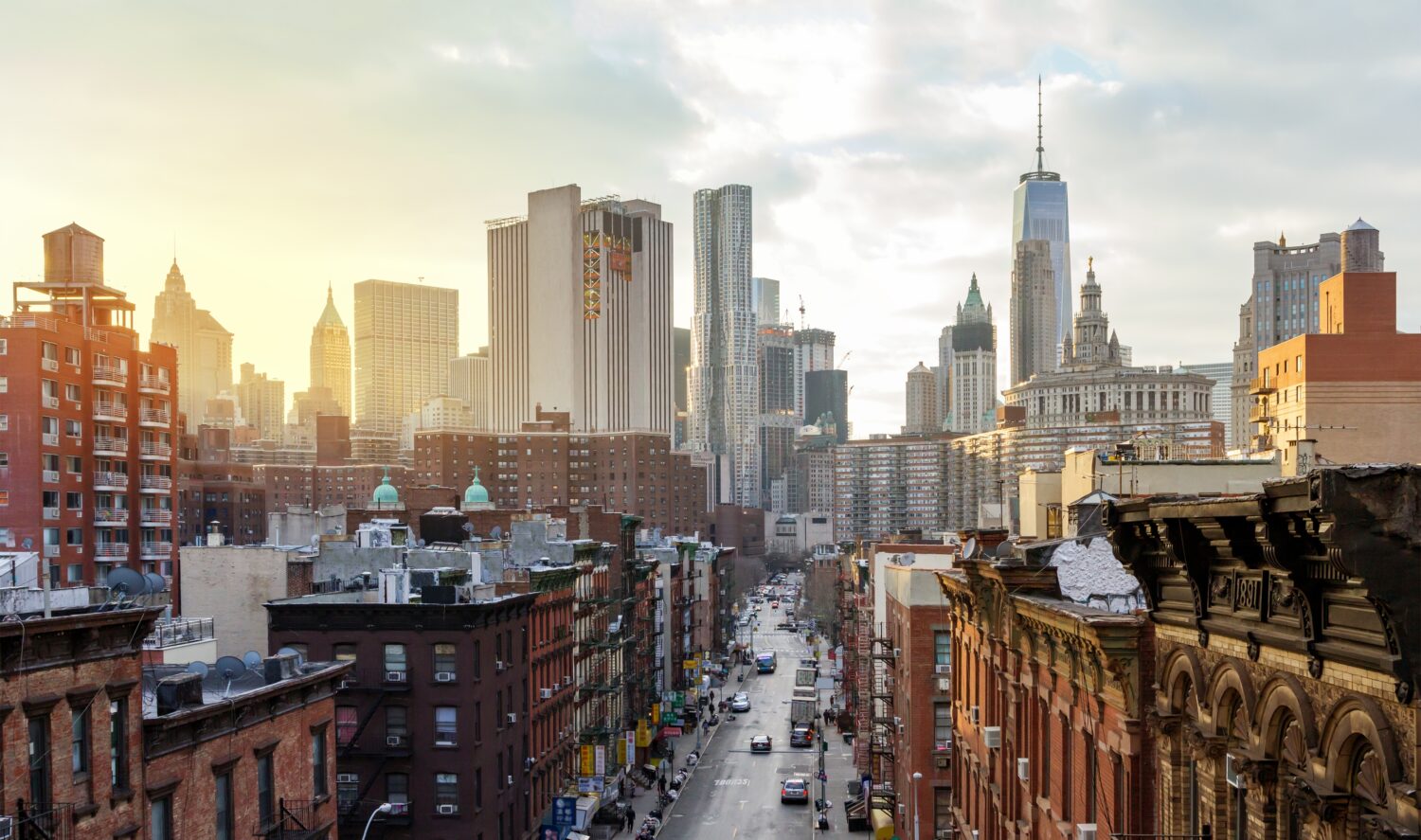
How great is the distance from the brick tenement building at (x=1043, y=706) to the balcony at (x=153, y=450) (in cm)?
6069

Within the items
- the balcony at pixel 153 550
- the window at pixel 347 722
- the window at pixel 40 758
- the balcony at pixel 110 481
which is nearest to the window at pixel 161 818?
the window at pixel 40 758

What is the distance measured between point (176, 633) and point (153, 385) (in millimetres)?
48195

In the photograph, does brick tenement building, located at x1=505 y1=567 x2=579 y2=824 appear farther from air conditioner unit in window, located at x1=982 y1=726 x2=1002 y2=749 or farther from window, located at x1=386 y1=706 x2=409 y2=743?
air conditioner unit in window, located at x1=982 y1=726 x2=1002 y2=749

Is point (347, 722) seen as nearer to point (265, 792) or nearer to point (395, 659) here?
point (395, 659)

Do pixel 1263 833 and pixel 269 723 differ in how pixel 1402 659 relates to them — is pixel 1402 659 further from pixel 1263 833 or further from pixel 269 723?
pixel 269 723

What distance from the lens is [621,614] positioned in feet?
302

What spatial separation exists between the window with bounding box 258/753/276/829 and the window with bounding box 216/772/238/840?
4.60ft

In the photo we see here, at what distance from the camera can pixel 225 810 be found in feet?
100

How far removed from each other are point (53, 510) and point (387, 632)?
36.3 metres

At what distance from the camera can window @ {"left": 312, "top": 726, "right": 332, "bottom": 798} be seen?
117 feet

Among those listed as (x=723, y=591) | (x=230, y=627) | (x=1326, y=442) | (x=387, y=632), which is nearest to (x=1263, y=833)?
(x=387, y=632)

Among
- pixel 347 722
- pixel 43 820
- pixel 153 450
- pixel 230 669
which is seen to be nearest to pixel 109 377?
pixel 153 450

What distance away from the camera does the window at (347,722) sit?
5138 cm

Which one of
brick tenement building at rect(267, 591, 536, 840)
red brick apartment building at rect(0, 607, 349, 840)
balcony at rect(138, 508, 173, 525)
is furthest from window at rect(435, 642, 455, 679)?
balcony at rect(138, 508, 173, 525)
